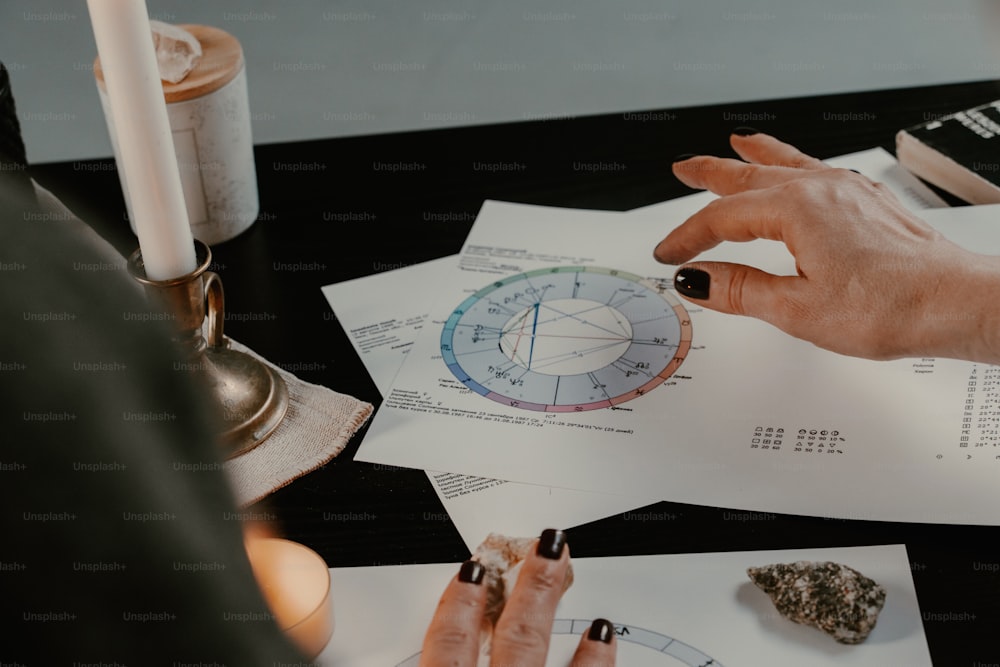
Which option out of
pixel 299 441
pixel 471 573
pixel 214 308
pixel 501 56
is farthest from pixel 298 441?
pixel 501 56

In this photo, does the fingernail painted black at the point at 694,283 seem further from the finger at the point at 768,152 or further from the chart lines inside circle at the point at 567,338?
the finger at the point at 768,152

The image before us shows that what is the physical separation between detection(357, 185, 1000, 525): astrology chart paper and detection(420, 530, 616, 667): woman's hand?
0.13m

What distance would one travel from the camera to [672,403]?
871 mm

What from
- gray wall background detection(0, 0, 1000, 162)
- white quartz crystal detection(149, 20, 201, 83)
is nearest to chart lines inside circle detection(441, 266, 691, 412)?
white quartz crystal detection(149, 20, 201, 83)

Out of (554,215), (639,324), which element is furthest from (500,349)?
(554,215)

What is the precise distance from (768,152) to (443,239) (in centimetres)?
33

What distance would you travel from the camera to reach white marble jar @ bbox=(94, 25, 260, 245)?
0.96 metres

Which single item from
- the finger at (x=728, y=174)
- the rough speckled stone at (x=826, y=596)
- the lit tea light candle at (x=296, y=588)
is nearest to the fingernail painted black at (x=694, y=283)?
the finger at (x=728, y=174)

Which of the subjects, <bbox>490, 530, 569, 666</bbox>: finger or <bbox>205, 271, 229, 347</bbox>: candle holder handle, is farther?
<bbox>205, 271, 229, 347</bbox>: candle holder handle

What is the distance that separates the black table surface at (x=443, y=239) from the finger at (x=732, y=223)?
0.49 feet

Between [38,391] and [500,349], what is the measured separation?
22.4 inches

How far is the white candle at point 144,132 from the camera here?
2.16 feet

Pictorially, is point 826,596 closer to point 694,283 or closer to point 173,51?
point 694,283

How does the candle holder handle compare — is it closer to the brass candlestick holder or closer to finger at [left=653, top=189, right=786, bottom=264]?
the brass candlestick holder
